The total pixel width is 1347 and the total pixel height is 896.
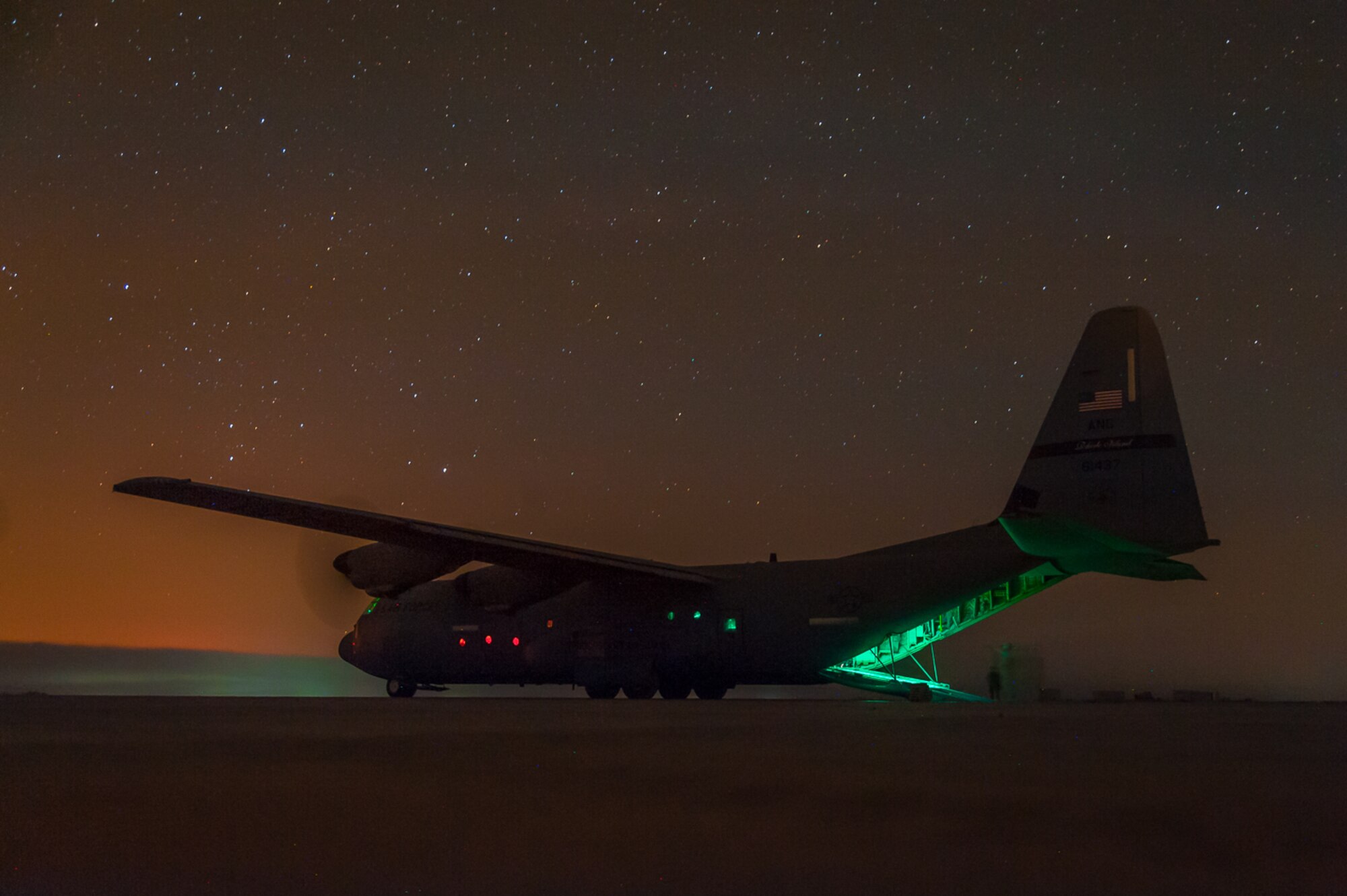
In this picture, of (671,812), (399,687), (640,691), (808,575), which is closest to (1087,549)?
(808,575)

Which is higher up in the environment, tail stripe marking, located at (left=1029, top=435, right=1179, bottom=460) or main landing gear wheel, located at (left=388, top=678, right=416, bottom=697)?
tail stripe marking, located at (left=1029, top=435, right=1179, bottom=460)

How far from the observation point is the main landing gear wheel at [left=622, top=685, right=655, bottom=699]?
2242 cm

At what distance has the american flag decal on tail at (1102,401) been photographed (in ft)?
60.8

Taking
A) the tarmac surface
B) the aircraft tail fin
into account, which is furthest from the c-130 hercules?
the tarmac surface

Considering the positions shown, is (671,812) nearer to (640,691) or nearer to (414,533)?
(414,533)

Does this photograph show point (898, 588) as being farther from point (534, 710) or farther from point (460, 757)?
point (460, 757)

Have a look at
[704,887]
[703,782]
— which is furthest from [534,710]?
[704,887]

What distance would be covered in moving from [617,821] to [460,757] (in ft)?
10.6

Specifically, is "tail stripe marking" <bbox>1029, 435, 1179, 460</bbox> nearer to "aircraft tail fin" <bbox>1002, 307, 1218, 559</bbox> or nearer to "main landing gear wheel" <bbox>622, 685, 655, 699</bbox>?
"aircraft tail fin" <bbox>1002, 307, 1218, 559</bbox>

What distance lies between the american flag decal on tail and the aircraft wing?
730 centimetres

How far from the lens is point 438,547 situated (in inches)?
822

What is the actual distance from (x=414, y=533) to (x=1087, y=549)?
11.0 m

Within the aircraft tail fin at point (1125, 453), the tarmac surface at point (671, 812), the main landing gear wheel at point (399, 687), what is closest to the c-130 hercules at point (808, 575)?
the aircraft tail fin at point (1125, 453)

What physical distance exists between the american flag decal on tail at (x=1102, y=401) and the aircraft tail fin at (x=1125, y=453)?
0.04 ft
